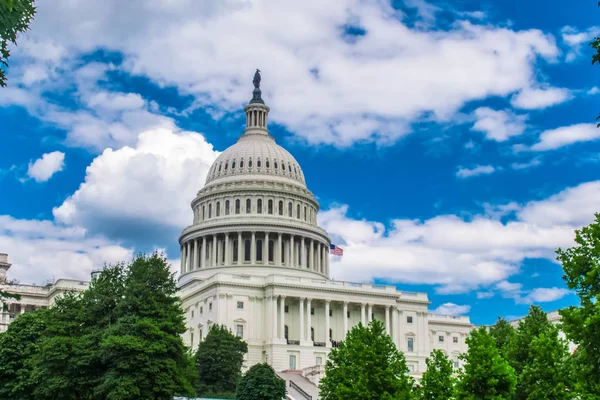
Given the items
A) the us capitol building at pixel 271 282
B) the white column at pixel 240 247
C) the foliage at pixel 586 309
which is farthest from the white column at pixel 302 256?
the foliage at pixel 586 309

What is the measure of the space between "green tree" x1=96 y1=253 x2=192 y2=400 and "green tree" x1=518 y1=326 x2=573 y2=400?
2607cm

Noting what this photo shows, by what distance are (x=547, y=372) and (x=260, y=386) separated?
34.1 metres

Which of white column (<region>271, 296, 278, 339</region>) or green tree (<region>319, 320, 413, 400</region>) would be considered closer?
green tree (<region>319, 320, 413, 400</region>)

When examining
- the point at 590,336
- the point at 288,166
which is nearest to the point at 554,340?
the point at 590,336

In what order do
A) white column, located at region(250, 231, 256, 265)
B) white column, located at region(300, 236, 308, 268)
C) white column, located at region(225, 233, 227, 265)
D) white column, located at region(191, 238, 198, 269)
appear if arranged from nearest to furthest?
white column, located at region(250, 231, 256, 265) < white column, located at region(225, 233, 227, 265) < white column, located at region(300, 236, 308, 268) < white column, located at region(191, 238, 198, 269)

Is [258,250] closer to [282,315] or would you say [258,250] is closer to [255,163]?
[255,163]

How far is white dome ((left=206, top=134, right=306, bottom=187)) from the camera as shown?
15175 centimetres

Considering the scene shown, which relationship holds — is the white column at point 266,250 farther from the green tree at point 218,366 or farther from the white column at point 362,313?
the green tree at point 218,366


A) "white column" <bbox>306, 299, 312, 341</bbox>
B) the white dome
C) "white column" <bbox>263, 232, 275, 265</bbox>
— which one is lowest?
"white column" <bbox>306, 299, 312, 341</bbox>

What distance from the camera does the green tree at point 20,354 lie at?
69.8 meters

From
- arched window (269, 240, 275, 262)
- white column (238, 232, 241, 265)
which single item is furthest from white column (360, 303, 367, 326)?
white column (238, 232, 241, 265)

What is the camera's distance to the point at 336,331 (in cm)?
12681

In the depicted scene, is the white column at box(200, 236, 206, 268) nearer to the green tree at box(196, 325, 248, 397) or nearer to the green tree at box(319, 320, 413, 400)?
the green tree at box(196, 325, 248, 397)

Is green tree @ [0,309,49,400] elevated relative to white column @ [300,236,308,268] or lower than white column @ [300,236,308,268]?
lower
